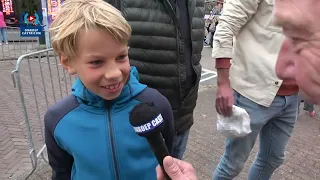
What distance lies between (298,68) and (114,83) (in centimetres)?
79

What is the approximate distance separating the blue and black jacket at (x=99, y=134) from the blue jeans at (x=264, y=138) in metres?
0.92

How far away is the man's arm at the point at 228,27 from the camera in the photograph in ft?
6.41

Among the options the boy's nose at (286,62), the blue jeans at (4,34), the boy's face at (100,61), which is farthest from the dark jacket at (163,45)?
the blue jeans at (4,34)

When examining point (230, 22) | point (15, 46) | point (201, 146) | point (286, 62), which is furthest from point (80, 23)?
point (15, 46)

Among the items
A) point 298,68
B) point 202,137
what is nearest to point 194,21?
point 298,68

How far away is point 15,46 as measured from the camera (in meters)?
13.0

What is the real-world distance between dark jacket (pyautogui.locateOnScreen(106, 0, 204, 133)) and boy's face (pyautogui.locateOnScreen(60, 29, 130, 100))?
0.46 meters

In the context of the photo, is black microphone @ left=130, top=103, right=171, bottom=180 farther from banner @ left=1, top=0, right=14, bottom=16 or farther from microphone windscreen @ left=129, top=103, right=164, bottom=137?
banner @ left=1, top=0, right=14, bottom=16

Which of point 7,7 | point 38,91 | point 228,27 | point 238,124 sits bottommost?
point 38,91

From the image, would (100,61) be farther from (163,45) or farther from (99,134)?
(163,45)

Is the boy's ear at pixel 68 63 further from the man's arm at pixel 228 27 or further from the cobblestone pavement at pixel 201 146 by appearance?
the cobblestone pavement at pixel 201 146

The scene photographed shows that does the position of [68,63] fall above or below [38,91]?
above

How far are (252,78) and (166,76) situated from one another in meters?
0.58

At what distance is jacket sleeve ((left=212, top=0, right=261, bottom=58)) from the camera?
1.95 metres
